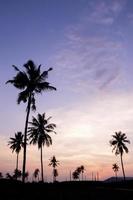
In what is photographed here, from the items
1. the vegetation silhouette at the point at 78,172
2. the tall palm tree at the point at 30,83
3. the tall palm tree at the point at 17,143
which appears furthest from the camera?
the vegetation silhouette at the point at 78,172

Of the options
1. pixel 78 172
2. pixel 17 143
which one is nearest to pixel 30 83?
pixel 17 143

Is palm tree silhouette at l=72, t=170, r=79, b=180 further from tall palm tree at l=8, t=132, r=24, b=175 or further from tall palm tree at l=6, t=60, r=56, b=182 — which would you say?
tall palm tree at l=6, t=60, r=56, b=182

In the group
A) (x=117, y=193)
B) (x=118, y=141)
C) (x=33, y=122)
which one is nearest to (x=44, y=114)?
(x=33, y=122)

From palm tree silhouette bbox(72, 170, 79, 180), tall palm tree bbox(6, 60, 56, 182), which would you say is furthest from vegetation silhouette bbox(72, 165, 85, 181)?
tall palm tree bbox(6, 60, 56, 182)

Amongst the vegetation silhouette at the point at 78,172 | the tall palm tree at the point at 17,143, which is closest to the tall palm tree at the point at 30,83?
the tall palm tree at the point at 17,143

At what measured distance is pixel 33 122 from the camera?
55.0m

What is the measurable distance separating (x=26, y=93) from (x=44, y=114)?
2074 centimetres

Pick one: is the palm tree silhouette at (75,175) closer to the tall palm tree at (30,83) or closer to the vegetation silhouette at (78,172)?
the vegetation silhouette at (78,172)

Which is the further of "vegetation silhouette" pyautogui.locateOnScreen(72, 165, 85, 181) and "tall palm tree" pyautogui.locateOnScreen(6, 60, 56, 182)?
"vegetation silhouette" pyautogui.locateOnScreen(72, 165, 85, 181)

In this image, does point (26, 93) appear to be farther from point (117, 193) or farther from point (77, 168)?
point (77, 168)

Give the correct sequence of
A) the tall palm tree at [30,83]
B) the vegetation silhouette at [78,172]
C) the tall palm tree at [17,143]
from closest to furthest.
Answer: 1. the tall palm tree at [30,83]
2. the tall palm tree at [17,143]
3. the vegetation silhouette at [78,172]

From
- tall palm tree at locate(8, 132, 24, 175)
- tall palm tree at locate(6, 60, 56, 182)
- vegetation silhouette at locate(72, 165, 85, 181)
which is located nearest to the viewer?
tall palm tree at locate(6, 60, 56, 182)

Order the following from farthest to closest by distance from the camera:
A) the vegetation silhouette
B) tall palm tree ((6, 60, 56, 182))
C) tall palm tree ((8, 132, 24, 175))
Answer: the vegetation silhouette
tall palm tree ((8, 132, 24, 175))
tall palm tree ((6, 60, 56, 182))

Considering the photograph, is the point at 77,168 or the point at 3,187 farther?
the point at 77,168
